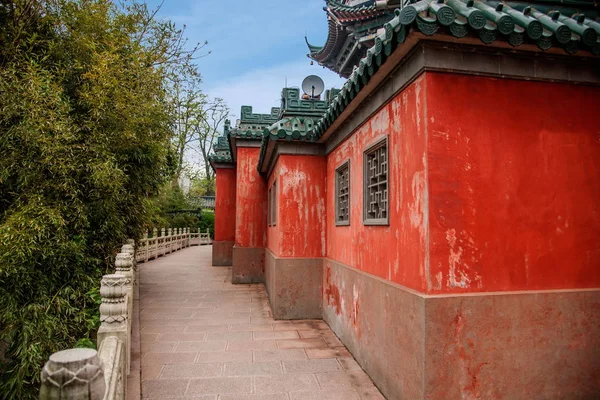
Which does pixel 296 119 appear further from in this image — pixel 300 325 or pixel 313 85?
pixel 300 325

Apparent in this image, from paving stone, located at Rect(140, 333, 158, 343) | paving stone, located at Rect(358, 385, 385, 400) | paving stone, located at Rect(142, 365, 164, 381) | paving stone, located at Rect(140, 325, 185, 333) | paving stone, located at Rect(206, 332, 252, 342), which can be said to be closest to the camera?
paving stone, located at Rect(358, 385, 385, 400)

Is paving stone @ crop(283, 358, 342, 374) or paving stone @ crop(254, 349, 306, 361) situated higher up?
paving stone @ crop(254, 349, 306, 361)

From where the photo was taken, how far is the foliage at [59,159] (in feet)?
15.2

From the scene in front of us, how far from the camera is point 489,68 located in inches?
128

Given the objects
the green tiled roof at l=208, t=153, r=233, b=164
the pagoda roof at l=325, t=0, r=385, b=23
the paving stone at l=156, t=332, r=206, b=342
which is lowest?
the paving stone at l=156, t=332, r=206, b=342

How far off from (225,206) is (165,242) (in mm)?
5386

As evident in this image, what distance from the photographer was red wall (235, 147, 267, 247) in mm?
10641

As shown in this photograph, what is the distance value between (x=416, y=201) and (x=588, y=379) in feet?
6.38

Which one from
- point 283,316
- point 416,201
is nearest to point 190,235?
point 283,316

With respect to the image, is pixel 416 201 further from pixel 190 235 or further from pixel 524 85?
pixel 190 235

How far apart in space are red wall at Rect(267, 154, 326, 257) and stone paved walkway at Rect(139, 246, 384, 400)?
1.26 meters

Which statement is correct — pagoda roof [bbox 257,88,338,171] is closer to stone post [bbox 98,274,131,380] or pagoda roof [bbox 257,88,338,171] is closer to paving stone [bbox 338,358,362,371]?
paving stone [bbox 338,358,362,371]

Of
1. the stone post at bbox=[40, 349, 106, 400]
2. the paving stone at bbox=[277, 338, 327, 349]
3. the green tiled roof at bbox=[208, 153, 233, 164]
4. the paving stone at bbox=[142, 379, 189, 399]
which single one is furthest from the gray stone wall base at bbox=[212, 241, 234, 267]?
the stone post at bbox=[40, 349, 106, 400]

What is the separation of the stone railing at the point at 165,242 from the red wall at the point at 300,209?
208 inches
